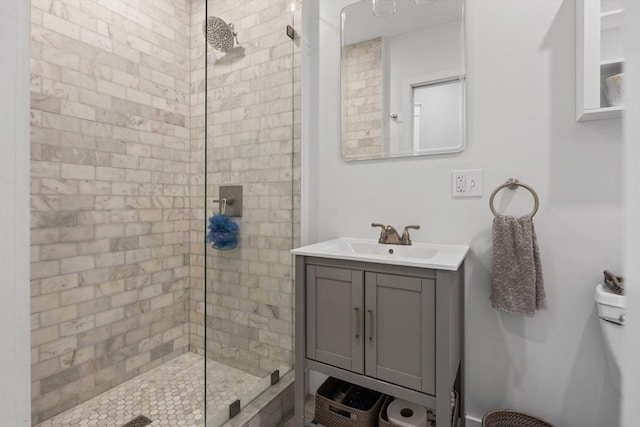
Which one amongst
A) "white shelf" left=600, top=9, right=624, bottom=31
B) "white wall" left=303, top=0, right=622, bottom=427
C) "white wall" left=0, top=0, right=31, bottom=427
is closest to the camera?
"white wall" left=0, top=0, right=31, bottom=427

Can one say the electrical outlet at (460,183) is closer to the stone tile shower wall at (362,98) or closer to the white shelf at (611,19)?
the stone tile shower wall at (362,98)

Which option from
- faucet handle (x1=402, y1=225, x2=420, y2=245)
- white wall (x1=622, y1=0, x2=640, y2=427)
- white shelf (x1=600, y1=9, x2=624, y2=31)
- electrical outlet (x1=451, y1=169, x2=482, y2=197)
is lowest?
faucet handle (x1=402, y1=225, x2=420, y2=245)

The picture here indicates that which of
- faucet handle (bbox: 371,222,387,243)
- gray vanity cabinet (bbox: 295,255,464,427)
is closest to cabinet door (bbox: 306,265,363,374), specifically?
gray vanity cabinet (bbox: 295,255,464,427)

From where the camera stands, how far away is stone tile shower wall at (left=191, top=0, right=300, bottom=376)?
158 cm

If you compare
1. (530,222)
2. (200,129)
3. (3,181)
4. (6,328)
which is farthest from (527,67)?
(200,129)

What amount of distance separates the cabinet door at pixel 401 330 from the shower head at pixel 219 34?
1374 mm

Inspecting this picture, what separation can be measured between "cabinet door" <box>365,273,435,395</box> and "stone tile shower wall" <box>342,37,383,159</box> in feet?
2.73

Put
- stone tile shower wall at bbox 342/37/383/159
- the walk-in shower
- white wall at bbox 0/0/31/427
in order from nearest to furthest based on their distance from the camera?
white wall at bbox 0/0/31/427, the walk-in shower, stone tile shower wall at bbox 342/37/383/159

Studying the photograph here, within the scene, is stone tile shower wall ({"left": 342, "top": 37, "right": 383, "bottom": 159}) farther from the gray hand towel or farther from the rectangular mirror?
the gray hand towel

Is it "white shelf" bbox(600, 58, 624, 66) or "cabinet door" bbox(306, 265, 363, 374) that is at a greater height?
"white shelf" bbox(600, 58, 624, 66)

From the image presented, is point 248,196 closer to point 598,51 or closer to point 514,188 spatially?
point 514,188

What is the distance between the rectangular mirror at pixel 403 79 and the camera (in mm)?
1604

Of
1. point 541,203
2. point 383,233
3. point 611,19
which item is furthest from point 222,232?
point 611,19

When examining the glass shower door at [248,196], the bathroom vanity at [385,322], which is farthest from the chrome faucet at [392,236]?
the glass shower door at [248,196]
